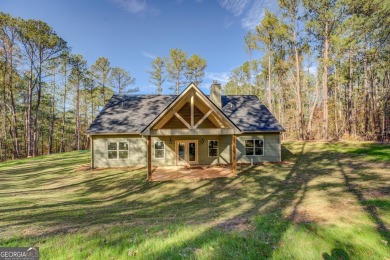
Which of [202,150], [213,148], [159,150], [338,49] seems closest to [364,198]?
[213,148]

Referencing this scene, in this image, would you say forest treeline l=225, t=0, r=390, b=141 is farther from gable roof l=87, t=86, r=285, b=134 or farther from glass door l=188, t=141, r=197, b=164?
glass door l=188, t=141, r=197, b=164

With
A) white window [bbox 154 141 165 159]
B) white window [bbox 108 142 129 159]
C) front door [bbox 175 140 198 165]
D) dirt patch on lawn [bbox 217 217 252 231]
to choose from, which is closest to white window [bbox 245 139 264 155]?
front door [bbox 175 140 198 165]

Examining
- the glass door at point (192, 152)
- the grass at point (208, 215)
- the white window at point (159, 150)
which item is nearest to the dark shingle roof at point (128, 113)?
the white window at point (159, 150)

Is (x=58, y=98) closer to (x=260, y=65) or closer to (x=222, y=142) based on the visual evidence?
(x=222, y=142)

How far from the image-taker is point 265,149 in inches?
629

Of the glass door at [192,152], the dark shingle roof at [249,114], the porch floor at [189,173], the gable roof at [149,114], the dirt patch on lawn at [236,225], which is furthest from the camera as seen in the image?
the dark shingle roof at [249,114]

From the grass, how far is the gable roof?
13.2 ft

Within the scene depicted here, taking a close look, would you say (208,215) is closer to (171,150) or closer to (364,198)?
(364,198)

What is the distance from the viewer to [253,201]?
7875mm

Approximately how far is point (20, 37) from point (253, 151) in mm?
28309

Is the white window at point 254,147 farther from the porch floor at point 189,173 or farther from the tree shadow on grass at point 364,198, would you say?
the tree shadow on grass at point 364,198

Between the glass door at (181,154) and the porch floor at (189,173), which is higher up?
the glass door at (181,154)

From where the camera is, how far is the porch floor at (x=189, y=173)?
40.1ft

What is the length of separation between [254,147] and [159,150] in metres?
7.63
